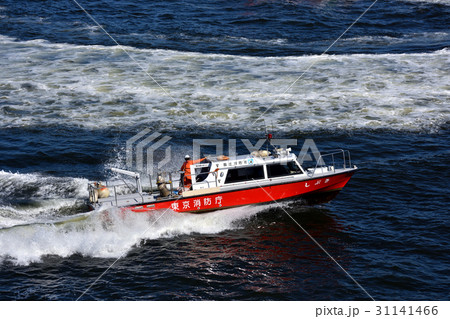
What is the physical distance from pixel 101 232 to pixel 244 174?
5.89 metres

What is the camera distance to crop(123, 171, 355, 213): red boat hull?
1977 cm

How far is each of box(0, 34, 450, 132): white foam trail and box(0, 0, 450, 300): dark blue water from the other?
0.53 feet

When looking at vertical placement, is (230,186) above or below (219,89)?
below

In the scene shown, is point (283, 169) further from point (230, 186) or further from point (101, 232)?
point (101, 232)

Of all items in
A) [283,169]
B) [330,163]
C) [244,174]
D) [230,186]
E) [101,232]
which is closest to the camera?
[101,232]

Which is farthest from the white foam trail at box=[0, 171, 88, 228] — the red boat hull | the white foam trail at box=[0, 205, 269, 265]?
the red boat hull

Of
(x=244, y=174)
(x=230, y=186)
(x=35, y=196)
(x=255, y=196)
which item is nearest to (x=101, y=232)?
(x=35, y=196)

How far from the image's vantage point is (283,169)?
20.8 meters

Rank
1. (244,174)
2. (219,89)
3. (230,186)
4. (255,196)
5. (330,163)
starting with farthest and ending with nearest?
(219,89) → (330,163) → (244,174) → (255,196) → (230,186)

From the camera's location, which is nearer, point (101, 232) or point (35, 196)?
point (101, 232)

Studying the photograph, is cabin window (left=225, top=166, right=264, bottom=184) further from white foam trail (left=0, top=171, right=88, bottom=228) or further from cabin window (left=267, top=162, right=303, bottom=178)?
white foam trail (left=0, top=171, right=88, bottom=228)

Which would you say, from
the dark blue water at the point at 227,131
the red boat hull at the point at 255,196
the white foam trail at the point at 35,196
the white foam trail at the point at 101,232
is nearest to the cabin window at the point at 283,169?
the red boat hull at the point at 255,196
